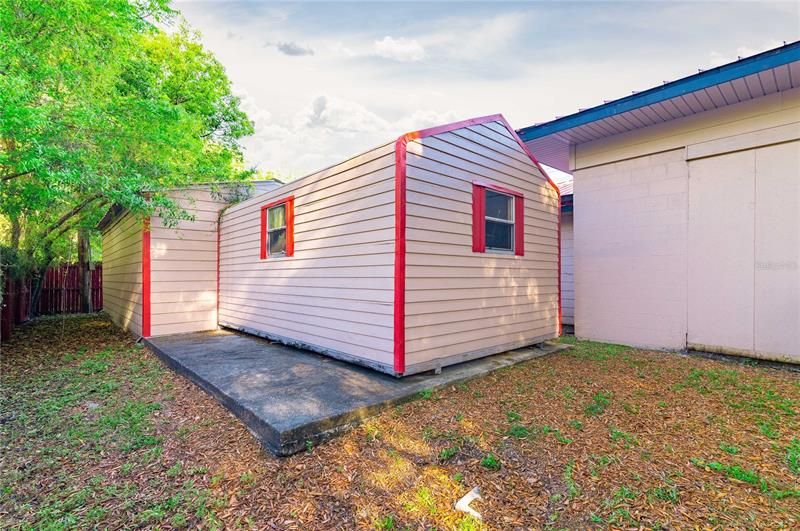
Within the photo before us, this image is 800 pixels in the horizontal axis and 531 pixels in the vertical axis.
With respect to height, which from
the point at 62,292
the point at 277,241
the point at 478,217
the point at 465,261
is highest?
the point at 478,217

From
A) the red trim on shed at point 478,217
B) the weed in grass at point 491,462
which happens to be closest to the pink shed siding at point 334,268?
the red trim on shed at point 478,217

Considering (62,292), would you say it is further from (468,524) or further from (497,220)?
(468,524)

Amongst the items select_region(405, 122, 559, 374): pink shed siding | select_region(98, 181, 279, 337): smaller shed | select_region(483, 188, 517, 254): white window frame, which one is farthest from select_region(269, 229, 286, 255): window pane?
select_region(483, 188, 517, 254): white window frame

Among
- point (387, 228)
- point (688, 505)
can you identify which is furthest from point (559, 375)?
point (387, 228)

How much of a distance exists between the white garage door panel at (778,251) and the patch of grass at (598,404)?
3373 millimetres

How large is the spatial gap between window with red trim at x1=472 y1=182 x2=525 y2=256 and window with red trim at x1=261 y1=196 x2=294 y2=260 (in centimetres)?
291

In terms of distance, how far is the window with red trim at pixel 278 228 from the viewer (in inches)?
234

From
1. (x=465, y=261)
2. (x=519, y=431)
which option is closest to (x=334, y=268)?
(x=465, y=261)

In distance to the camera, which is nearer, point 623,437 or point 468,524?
point 468,524

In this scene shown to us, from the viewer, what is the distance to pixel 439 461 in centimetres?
272

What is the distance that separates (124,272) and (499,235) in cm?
879

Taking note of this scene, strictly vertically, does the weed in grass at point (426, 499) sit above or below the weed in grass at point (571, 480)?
below

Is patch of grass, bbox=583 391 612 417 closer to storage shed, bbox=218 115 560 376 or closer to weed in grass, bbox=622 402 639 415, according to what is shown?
weed in grass, bbox=622 402 639 415

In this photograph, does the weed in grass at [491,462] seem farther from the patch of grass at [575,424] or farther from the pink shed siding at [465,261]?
the pink shed siding at [465,261]
